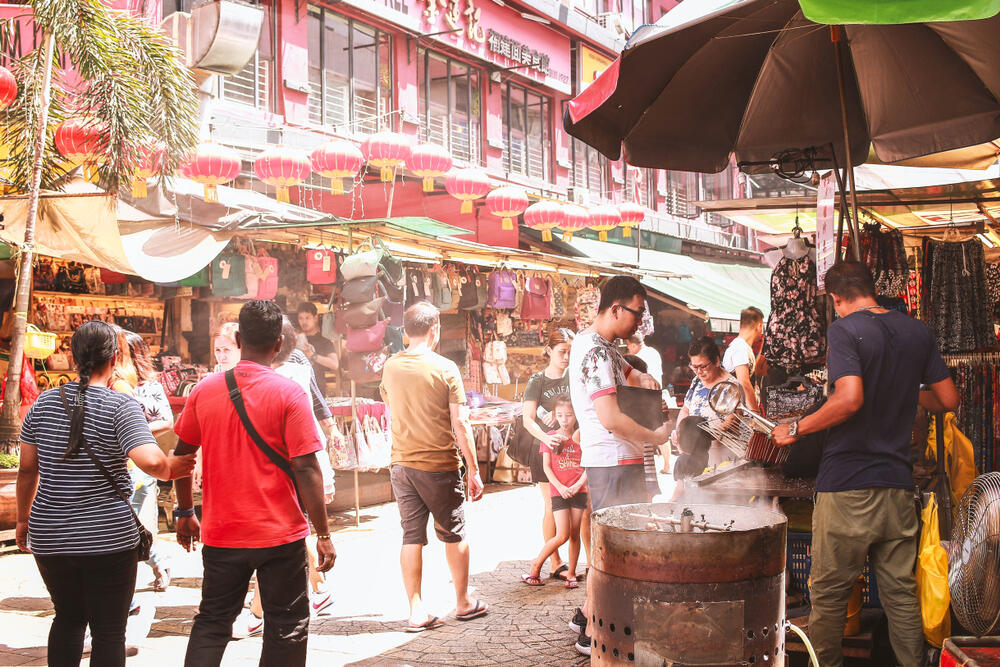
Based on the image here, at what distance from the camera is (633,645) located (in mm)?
3580

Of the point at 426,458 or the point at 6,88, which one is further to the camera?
the point at 6,88


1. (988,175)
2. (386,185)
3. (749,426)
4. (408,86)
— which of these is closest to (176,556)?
(749,426)

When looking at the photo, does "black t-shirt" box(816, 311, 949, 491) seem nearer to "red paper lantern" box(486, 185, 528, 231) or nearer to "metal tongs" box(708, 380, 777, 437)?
"metal tongs" box(708, 380, 777, 437)

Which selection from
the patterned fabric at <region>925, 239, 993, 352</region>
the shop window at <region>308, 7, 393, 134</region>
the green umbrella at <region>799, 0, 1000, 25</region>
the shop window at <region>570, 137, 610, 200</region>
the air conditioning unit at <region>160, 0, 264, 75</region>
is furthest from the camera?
the shop window at <region>570, 137, 610, 200</region>

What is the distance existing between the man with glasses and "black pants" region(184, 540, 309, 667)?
1.97 meters

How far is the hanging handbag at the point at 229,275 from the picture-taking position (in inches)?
391

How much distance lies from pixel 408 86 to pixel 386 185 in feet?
9.39

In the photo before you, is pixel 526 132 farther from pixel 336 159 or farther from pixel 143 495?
pixel 143 495

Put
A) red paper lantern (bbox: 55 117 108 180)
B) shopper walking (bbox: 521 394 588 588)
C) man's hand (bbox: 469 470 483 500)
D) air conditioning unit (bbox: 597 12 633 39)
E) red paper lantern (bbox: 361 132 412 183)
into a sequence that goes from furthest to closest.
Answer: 1. air conditioning unit (bbox: 597 12 633 39)
2. red paper lantern (bbox: 361 132 412 183)
3. red paper lantern (bbox: 55 117 108 180)
4. shopper walking (bbox: 521 394 588 588)
5. man's hand (bbox: 469 470 483 500)

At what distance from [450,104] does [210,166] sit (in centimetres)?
1070

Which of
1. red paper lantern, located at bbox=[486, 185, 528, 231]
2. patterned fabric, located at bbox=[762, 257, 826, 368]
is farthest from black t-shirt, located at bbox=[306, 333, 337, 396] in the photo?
patterned fabric, located at bbox=[762, 257, 826, 368]

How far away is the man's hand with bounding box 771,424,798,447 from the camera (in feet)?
15.4

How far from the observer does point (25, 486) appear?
4461 mm

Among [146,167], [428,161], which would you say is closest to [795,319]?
[146,167]
